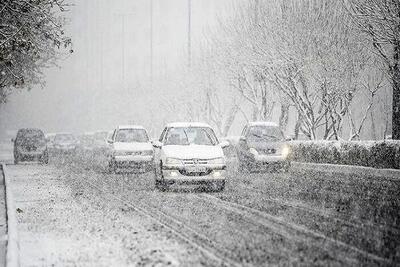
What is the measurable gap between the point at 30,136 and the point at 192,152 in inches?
868

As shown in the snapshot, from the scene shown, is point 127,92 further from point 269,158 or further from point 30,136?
point 269,158

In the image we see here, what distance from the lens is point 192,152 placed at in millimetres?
17562

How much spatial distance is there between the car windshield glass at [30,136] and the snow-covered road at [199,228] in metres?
18.0

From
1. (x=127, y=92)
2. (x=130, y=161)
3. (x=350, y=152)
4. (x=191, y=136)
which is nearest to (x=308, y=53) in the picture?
(x=350, y=152)

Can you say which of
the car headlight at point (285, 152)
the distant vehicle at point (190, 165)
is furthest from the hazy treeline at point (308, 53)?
the distant vehicle at point (190, 165)

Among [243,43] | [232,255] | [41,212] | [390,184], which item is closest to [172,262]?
[232,255]

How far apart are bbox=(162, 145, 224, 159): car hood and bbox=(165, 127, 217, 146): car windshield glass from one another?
0.70 metres

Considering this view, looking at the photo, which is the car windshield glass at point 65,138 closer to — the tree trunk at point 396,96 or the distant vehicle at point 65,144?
the distant vehicle at point 65,144

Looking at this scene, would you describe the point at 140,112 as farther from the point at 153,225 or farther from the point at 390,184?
the point at 153,225

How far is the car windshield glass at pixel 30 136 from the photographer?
36.8m

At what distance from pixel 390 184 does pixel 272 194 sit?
437 centimetres

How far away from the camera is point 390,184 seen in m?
19.3

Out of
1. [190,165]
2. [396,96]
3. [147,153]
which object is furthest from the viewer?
[147,153]

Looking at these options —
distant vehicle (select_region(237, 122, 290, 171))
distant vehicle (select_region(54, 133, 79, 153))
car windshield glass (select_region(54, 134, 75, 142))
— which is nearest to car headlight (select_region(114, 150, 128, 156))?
distant vehicle (select_region(237, 122, 290, 171))
